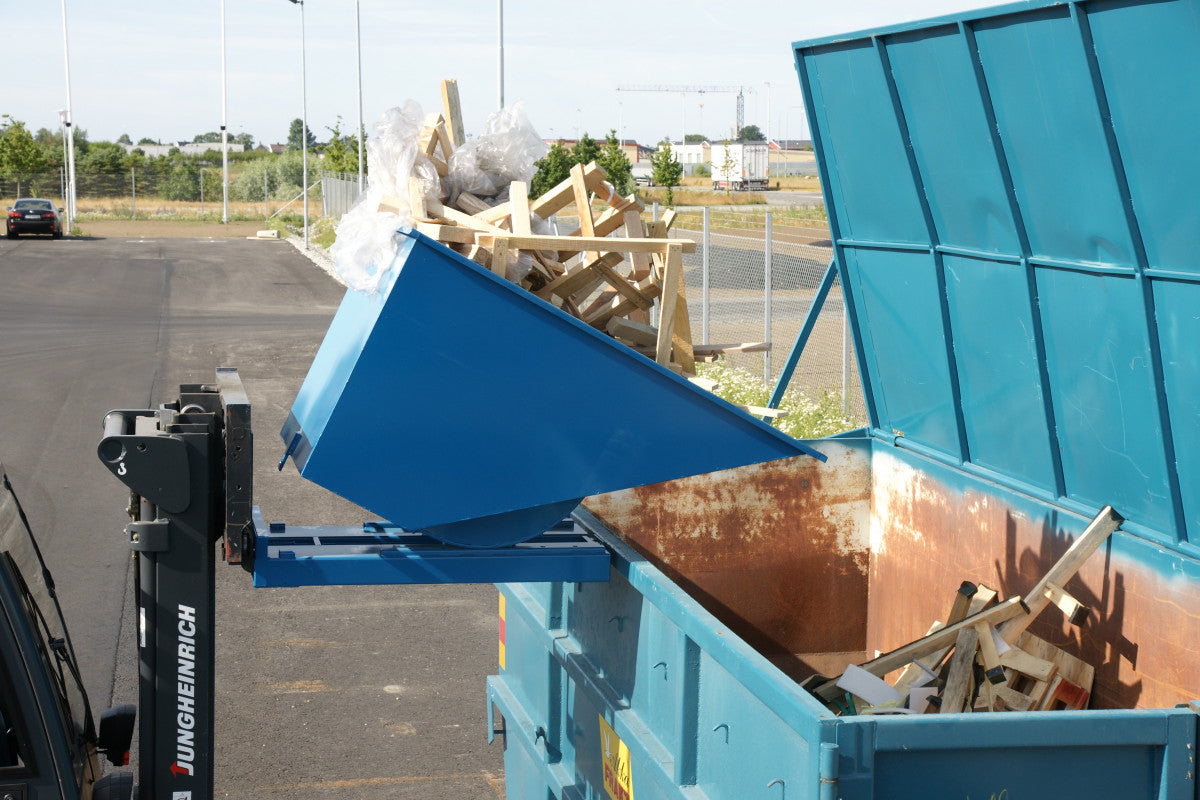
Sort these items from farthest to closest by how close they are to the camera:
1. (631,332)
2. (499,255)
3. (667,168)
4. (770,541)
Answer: (667,168) → (770,541) → (631,332) → (499,255)

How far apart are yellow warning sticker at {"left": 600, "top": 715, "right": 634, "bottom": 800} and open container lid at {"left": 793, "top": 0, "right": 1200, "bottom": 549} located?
5.86 feet

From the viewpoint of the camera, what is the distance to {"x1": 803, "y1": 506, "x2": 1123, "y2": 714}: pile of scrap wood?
381cm

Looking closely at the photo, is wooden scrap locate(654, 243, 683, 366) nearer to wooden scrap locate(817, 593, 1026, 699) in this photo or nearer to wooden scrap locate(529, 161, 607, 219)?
wooden scrap locate(529, 161, 607, 219)

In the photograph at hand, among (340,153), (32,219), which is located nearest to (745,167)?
(340,153)

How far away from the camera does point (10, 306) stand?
24.4 m

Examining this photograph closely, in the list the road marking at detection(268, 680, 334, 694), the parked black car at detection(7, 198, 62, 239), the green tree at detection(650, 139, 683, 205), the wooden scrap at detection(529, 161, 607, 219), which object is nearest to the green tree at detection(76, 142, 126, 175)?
the parked black car at detection(7, 198, 62, 239)

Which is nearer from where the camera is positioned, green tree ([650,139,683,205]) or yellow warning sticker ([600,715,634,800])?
yellow warning sticker ([600,715,634,800])

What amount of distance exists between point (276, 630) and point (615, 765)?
4.79 metres

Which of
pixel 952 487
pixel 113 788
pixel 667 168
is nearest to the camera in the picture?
pixel 113 788

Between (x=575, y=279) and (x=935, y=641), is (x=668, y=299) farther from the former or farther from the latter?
(x=935, y=641)

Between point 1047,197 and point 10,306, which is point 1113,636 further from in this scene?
point 10,306

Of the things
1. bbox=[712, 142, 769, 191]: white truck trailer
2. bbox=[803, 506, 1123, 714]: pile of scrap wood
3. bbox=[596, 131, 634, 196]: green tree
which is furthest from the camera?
bbox=[712, 142, 769, 191]: white truck trailer

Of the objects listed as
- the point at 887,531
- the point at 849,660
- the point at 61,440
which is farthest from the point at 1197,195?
the point at 61,440

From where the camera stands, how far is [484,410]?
3418 mm
